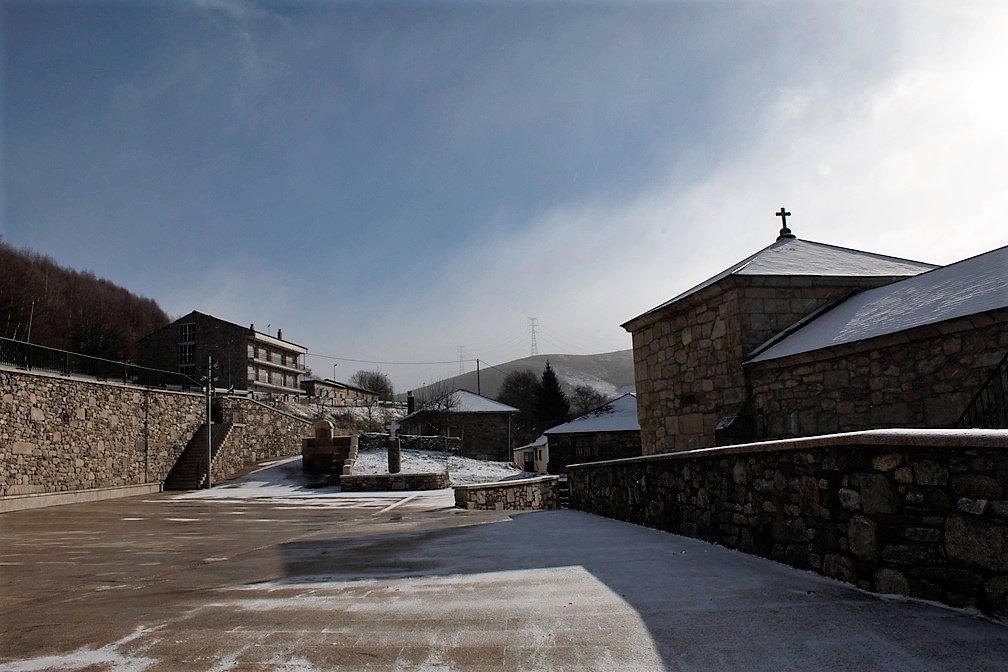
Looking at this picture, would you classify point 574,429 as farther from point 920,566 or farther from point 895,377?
point 920,566

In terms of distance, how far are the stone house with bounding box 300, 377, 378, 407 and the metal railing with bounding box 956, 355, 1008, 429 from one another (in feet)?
219

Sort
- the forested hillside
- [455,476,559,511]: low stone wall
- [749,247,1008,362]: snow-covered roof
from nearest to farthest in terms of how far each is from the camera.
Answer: [749,247,1008,362]: snow-covered roof < [455,476,559,511]: low stone wall < the forested hillside

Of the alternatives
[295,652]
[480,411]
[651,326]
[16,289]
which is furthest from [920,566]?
[16,289]

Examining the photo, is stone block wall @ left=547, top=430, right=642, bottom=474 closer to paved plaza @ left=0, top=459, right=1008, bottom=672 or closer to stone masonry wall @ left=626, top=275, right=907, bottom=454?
stone masonry wall @ left=626, top=275, right=907, bottom=454

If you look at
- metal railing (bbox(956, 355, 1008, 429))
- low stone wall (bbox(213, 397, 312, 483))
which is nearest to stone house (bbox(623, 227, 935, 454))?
metal railing (bbox(956, 355, 1008, 429))

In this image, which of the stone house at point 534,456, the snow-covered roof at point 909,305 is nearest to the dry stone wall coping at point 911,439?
the snow-covered roof at point 909,305

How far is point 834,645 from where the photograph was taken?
3.33 metres

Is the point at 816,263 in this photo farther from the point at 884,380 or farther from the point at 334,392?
the point at 334,392

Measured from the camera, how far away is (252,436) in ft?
107

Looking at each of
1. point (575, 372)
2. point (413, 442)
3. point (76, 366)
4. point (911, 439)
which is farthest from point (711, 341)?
point (575, 372)

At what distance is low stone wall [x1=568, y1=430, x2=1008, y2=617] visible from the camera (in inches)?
141

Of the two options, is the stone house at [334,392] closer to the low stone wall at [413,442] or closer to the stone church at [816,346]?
the low stone wall at [413,442]

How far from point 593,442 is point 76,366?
2006 cm

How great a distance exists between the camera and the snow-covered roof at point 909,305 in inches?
329
